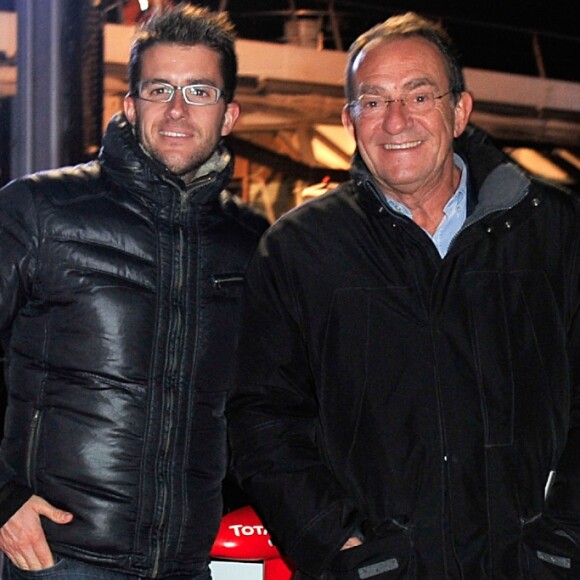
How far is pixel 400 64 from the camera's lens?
2.52 metres

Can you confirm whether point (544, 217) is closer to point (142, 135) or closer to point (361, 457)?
point (361, 457)

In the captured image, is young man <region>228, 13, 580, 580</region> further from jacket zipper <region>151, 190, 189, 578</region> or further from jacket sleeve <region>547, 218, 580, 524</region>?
jacket zipper <region>151, 190, 189, 578</region>

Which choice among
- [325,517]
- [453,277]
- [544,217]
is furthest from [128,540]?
[544,217]

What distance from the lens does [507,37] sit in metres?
19.2

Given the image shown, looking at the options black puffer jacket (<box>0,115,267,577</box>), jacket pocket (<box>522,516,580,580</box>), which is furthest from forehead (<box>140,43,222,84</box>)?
jacket pocket (<box>522,516,580,580</box>)

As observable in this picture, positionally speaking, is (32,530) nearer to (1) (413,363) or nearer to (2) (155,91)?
(1) (413,363)

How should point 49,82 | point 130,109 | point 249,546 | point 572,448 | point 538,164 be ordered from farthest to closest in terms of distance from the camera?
point 538,164 < point 49,82 < point 249,546 < point 130,109 < point 572,448

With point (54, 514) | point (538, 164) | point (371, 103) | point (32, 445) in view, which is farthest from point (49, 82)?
point (538, 164)

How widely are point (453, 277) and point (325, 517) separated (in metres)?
0.56

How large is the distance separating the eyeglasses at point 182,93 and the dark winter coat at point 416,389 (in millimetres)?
356

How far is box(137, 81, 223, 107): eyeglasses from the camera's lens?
2.59 meters

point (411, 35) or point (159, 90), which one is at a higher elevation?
point (411, 35)

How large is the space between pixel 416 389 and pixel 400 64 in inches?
28.7

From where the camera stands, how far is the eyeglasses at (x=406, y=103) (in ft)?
8.29
